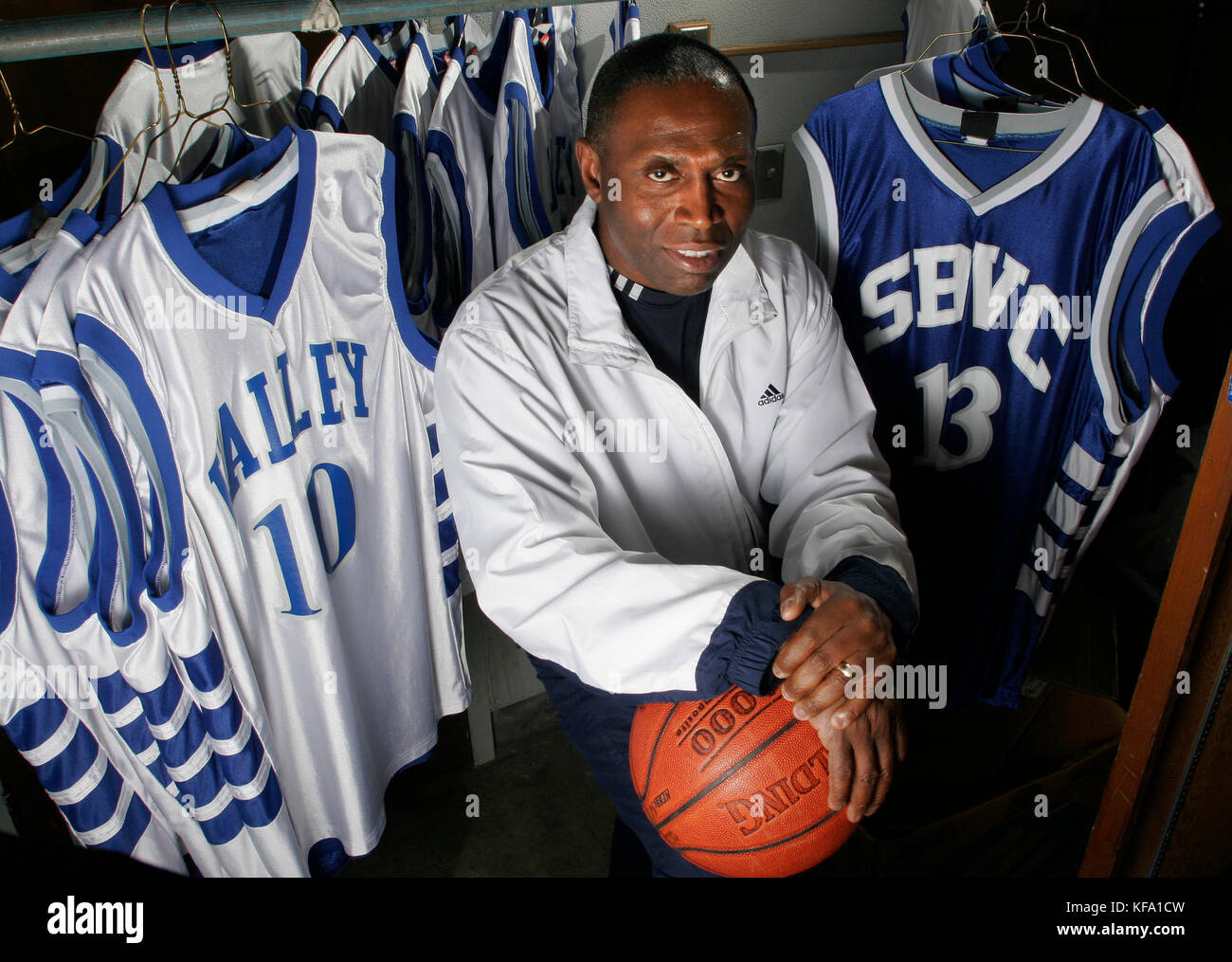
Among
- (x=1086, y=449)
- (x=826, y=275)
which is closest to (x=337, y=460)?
(x=826, y=275)

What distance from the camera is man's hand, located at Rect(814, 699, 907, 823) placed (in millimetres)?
1232

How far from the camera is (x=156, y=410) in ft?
4.11

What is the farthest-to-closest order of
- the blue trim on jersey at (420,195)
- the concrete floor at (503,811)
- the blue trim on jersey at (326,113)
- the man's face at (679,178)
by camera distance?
the concrete floor at (503,811) < the blue trim on jersey at (420,195) < the blue trim on jersey at (326,113) < the man's face at (679,178)

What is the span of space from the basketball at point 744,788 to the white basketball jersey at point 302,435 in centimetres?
70

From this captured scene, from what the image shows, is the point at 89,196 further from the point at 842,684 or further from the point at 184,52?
the point at 842,684

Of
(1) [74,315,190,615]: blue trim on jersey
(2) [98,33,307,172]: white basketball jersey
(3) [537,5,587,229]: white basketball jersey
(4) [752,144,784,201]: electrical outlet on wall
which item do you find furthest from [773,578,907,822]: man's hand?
(4) [752,144,784,201]: electrical outlet on wall

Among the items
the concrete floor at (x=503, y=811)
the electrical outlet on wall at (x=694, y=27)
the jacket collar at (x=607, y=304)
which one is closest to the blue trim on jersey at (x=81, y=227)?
the jacket collar at (x=607, y=304)

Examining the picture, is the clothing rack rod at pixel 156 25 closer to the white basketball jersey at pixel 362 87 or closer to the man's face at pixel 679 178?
the white basketball jersey at pixel 362 87

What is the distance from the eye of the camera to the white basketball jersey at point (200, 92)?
1423 mm

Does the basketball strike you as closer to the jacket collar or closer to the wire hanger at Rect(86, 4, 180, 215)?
the jacket collar

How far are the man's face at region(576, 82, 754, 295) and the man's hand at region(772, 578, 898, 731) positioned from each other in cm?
64

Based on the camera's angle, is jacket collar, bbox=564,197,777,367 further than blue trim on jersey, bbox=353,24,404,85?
No

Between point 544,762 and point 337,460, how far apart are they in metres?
1.47
